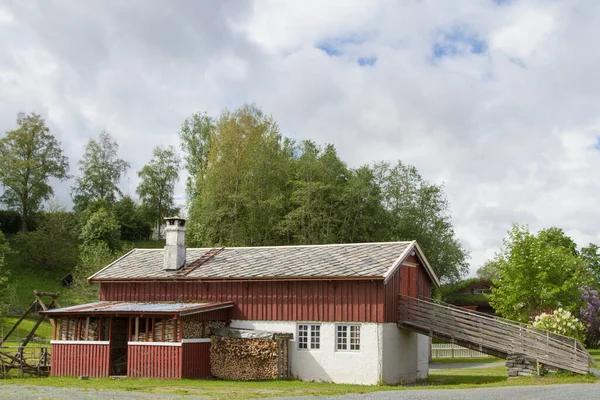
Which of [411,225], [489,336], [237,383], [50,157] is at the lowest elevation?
[237,383]

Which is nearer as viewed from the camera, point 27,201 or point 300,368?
point 300,368

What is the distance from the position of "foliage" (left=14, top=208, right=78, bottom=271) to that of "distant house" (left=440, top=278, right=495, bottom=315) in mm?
34546

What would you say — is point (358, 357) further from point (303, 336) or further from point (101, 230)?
point (101, 230)

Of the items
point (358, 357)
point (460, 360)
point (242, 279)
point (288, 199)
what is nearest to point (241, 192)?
point (288, 199)

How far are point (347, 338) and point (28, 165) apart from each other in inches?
1970

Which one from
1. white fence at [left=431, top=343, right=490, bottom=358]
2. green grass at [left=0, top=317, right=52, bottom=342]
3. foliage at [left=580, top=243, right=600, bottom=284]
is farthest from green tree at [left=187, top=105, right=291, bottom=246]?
foliage at [left=580, top=243, right=600, bottom=284]

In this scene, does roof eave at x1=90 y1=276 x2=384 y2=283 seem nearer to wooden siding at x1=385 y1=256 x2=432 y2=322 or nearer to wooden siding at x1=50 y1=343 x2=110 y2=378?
wooden siding at x1=385 y1=256 x2=432 y2=322

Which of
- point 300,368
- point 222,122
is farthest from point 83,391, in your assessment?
point 222,122

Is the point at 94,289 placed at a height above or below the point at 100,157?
below

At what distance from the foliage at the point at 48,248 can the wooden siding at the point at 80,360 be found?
113 feet

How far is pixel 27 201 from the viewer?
2638 inches

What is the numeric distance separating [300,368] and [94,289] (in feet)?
74.4

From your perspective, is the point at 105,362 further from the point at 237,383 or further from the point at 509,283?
the point at 509,283

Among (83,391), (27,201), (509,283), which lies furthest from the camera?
(27,201)
